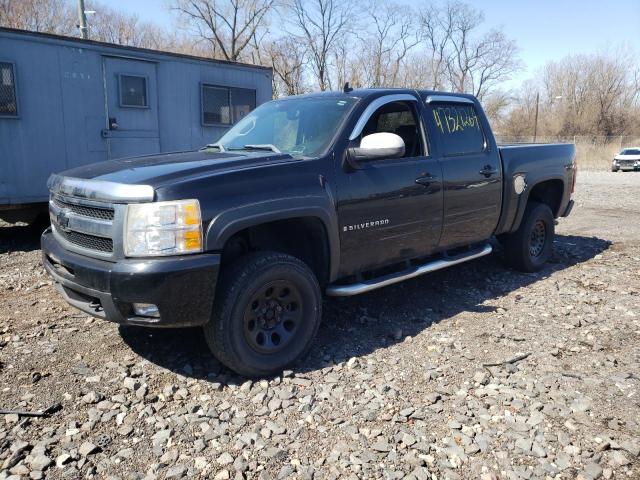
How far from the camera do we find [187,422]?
310cm

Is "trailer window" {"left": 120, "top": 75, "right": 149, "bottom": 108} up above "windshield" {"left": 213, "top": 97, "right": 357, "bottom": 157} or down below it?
above

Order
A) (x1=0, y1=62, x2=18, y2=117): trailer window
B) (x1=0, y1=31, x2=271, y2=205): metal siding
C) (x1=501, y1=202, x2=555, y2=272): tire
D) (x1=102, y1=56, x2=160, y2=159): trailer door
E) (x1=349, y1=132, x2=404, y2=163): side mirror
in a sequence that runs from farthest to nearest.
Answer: (x1=102, y1=56, x2=160, y2=159): trailer door < (x1=0, y1=31, x2=271, y2=205): metal siding < (x1=0, y1=62, x2=18, y2=117): trailer window < (x1=501, y1=202, x2=555, y2=272): tire < (x1=349, y1=132, x2=404, y2=163): side mirror

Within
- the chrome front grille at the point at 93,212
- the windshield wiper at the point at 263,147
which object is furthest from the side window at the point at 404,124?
the chrome front grille at the point at 93,212

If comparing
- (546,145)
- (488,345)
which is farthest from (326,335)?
(546,145)

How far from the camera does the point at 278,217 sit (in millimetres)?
3518

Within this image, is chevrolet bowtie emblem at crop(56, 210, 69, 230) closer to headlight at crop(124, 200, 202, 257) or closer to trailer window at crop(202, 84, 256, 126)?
headlight at crop(124, 200, 202, 257)

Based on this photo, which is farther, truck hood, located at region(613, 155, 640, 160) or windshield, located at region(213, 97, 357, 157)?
truck hood, located at region(613, 155, 640, 160)

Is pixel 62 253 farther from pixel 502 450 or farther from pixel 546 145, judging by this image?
pixel 546 145

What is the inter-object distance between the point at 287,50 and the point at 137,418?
42570 mm

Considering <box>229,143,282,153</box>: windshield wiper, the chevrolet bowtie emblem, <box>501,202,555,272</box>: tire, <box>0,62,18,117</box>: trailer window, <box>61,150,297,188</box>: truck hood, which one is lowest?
<box>501,202,555,272</box>: tire

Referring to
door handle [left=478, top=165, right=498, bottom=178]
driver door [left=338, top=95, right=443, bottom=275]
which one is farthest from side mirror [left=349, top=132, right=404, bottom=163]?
door handle [left=478, top=165, right=498, bottom=178]

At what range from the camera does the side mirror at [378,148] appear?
3.90 metres

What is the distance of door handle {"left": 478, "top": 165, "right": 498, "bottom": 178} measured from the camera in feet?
17.0

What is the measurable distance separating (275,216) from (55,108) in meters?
5.80
